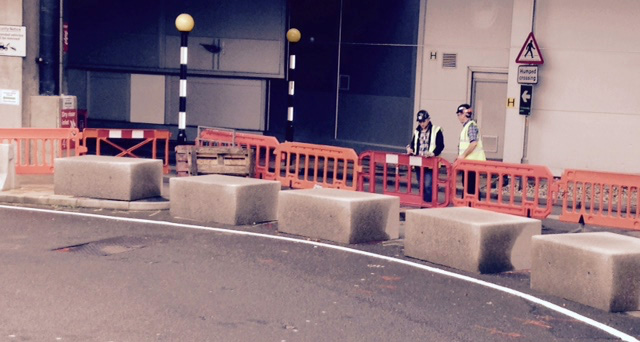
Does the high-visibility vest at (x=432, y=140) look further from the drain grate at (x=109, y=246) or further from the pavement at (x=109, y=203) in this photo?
the drain grate at (x=109, y=246)

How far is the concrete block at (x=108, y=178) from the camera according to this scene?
16.2 metres

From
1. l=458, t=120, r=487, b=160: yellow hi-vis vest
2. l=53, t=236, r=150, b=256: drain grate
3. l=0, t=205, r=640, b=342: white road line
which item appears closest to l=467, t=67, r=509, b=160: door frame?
l=458, t=120, r=487, b=160: yellow hi-vis vest

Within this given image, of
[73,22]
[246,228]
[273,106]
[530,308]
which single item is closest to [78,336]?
[530,308]

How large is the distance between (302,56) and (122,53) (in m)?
4.99

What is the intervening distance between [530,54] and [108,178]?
9.70 meters

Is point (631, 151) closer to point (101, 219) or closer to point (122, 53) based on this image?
point (101, 219)

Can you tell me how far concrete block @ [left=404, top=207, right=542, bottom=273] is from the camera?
12.0m

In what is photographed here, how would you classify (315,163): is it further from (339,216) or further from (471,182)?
(339,216)

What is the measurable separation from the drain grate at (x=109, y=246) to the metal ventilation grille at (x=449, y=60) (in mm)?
13614

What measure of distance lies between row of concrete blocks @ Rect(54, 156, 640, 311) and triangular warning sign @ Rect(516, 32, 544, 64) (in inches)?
338

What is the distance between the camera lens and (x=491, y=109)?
25234 mm

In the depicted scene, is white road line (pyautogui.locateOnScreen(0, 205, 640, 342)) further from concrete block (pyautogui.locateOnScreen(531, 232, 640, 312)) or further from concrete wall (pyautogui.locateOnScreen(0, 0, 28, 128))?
concrete wall (pyautogui.locateOnScreen(0, 0, 28, 128))

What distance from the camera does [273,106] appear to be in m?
29.8

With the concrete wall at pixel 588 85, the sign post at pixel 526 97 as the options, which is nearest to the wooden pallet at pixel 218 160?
the sign post at pixel 526 97
